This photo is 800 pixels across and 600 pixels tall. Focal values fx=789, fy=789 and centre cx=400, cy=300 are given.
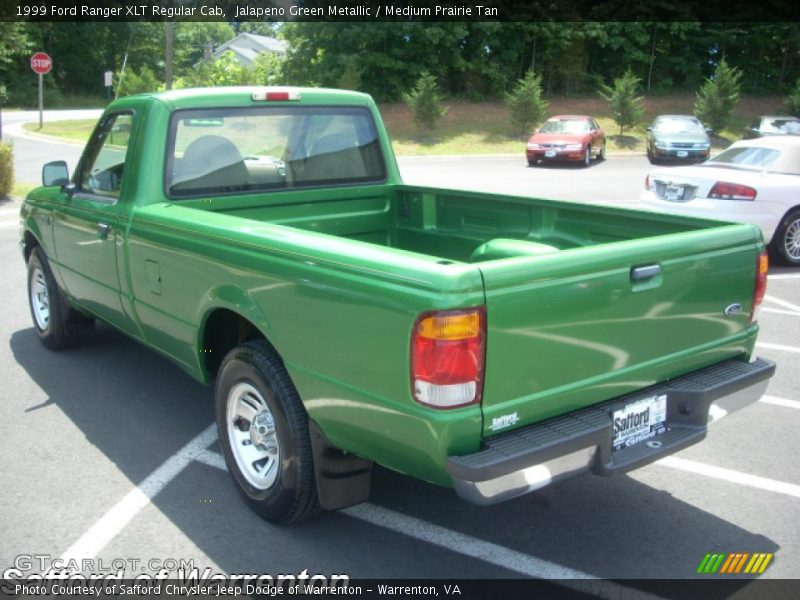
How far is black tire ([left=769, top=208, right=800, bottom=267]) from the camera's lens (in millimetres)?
9438

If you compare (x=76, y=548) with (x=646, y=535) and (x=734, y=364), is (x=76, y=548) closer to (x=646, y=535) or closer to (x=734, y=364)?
(x=646, y=535)

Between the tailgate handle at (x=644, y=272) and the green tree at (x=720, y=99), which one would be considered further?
the green tree at (x=720, y=99)

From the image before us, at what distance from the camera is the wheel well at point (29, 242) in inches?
248

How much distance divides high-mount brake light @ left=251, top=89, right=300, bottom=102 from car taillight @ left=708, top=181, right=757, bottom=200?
19.3 ft

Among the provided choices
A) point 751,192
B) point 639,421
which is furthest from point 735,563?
point 751,192

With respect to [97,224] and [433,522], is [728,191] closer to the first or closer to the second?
[433,522]

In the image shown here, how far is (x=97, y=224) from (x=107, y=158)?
0.50 metres

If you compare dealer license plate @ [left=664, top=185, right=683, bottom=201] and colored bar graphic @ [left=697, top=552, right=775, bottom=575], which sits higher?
dealer license plate @ [left=664, top=185, right=683, bottom=201]

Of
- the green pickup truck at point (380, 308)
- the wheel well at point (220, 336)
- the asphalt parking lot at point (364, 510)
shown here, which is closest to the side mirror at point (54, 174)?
the green pickup truck at point (380, 308)

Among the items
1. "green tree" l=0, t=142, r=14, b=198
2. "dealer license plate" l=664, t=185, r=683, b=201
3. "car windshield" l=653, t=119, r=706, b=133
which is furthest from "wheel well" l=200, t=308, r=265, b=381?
"car windshield" l=653, t=119, r=706, b=133

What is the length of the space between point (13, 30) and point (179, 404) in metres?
14.5

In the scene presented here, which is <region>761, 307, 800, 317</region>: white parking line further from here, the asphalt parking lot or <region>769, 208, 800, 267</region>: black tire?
the asphalt parking lot

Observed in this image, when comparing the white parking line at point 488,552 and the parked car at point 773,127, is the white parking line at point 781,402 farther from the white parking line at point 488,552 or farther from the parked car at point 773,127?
the parked car at point 773,127

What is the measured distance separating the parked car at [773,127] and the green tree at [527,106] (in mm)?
9316
